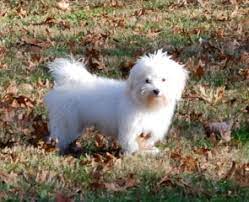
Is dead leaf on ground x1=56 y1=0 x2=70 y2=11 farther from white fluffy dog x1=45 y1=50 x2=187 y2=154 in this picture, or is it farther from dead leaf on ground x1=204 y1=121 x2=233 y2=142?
white fluffy dog x1=45 y1=50 x2=187 y2=154

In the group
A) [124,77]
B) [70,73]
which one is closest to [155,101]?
[70,73]

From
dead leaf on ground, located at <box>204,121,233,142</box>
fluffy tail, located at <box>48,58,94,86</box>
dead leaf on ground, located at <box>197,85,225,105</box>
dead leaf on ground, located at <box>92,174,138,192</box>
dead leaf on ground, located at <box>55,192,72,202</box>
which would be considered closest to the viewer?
dead leaf on ground, located at <box>55,192,72,202</box>

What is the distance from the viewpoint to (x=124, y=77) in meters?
11.3

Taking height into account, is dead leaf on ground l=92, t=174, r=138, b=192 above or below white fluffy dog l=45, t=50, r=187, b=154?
below

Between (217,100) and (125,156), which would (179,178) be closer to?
(125,156)

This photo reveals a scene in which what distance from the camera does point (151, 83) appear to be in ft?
25.5

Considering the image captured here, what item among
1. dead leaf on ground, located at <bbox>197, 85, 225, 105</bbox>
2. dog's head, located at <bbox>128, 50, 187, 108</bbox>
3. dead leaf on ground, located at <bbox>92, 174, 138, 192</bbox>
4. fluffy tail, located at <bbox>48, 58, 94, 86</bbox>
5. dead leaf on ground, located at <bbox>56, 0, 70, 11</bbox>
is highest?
dead leaf on ground, located at <bbox>56, 0, 70, 11</bbox>

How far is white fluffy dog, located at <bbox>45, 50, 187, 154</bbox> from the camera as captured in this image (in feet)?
25.7

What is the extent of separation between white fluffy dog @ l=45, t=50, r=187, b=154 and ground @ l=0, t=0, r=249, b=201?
234 mm

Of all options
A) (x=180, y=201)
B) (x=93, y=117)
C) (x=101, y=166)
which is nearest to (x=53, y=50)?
(x=93, y=117)

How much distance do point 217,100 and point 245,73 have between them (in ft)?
4.19

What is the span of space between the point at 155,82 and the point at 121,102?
1.45 feet

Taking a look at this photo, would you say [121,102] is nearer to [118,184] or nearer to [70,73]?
[70,73]

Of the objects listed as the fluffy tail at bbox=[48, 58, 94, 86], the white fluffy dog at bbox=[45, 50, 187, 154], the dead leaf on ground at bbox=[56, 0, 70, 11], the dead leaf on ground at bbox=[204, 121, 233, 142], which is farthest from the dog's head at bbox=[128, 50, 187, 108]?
the dead leaf on ground at bbox=[56, 0, 70, 11]
